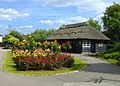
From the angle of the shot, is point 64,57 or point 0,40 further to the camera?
point 0,40

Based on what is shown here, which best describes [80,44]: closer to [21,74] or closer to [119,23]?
[119,23]

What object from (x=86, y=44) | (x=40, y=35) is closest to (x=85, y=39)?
(x=86, y=44)

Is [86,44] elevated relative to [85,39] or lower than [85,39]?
lower

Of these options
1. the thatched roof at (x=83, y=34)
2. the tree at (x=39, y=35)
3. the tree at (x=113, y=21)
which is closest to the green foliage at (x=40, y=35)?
the tree at (x=39, y=35)

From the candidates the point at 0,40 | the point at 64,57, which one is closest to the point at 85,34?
the point at 64,57

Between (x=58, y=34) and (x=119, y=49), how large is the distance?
2547 cm

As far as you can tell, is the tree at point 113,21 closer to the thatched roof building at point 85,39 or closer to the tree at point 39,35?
the thatched roof building at point 85,39

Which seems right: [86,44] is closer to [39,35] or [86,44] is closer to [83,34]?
[83,34]

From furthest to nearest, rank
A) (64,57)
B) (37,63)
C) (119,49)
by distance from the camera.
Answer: (119,49), (64,57), (37,63)

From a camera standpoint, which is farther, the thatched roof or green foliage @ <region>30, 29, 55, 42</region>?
green foliage @ <region>30, 29, 55, 42</region>

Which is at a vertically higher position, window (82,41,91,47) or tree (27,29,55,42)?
tree (27,29,55,42)

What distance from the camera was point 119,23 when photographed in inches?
1848

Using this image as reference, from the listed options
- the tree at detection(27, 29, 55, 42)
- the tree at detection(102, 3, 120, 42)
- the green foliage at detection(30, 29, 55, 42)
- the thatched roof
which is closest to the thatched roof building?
the thatched roof

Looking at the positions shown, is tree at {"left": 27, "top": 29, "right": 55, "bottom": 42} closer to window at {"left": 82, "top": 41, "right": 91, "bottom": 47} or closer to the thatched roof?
the thatched roof
